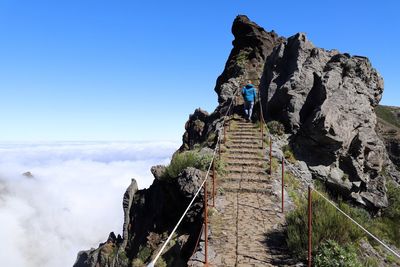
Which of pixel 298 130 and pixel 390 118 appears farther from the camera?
pixel 390 118

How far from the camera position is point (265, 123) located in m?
21.7

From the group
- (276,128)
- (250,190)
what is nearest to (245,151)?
(276,128)

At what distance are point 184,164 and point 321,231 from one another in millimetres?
7791

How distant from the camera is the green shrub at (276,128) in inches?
790

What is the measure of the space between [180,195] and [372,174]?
12338 millimetres

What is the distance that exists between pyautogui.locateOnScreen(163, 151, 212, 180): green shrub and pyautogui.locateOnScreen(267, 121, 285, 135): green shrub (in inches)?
247

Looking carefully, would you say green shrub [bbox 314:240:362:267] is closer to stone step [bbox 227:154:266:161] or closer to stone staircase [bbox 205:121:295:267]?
stone staircase [bbox 205:121:295:267]

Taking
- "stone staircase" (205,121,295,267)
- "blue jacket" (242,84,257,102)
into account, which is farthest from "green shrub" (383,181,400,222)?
"blue jacket" (242,84,257,102)

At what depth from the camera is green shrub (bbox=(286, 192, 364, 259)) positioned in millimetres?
8031

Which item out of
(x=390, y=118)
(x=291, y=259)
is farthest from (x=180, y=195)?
(x=390, y=118)

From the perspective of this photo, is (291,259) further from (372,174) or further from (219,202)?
(372,174)

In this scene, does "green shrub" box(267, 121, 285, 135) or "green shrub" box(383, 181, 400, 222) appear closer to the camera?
"green shrub" box(383, 181, 400, 222)

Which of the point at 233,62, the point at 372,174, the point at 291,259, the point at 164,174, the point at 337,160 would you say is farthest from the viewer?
the point at 233,62

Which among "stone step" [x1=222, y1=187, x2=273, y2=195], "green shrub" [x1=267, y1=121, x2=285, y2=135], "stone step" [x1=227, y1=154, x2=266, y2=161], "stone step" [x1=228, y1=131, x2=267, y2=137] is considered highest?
"green shrub" [x1=267, y1=121, x2=285, y2=135]
